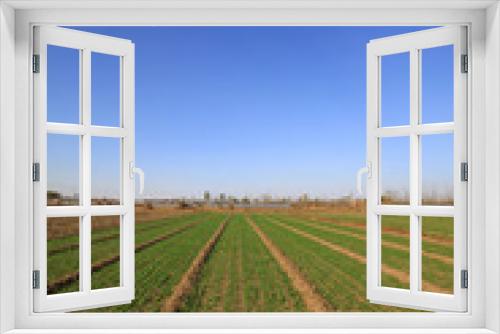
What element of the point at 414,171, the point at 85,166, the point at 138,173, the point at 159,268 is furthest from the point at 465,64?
the point at 159,268

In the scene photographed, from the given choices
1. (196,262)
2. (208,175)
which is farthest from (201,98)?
(196,262)

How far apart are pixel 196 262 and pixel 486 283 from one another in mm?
18085

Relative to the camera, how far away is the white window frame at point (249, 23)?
82.3 inches

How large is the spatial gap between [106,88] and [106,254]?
15812mm

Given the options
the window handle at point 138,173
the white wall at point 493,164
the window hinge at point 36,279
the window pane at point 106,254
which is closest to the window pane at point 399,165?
the white wall at point 493,164

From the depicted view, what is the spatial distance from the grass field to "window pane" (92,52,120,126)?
23.1 inches

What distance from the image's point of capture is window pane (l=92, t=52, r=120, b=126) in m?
2.63

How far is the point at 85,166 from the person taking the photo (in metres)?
2.41

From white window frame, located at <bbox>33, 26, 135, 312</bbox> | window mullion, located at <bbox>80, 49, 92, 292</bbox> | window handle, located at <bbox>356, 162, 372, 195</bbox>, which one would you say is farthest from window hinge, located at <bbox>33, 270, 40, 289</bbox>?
window handle, located at <bbox>356, 162, 372, 195</bbox>

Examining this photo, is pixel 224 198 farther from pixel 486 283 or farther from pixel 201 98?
pixel 486 283

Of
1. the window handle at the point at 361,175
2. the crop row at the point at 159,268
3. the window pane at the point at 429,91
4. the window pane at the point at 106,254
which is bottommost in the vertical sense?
the crop row at the point at 159,268

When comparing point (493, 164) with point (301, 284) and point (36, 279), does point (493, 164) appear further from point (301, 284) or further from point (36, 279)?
point (301, 284)

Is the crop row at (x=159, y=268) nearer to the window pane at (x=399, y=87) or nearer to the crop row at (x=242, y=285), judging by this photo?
the crop row at (x=242, y=285)

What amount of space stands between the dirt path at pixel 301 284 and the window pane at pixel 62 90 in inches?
366
